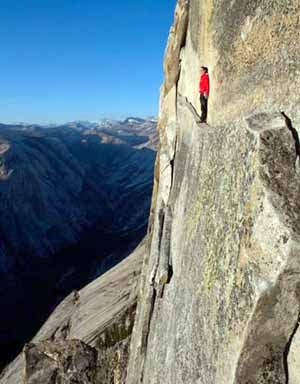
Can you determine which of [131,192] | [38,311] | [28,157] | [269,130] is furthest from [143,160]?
[269,130]

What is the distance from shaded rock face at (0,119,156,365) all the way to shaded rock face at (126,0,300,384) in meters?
36.6

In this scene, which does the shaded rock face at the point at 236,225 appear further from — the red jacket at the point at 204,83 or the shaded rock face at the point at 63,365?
the shaded rock face at the point at 63,365

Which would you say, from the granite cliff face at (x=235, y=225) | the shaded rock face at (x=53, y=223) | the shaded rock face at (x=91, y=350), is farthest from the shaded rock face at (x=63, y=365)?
the shaded rock face at (x=53, y=223)

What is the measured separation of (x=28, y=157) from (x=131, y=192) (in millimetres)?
27519

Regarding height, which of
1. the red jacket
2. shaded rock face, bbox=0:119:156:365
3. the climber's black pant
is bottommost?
shaded rock face, bbox=0:119:156:365

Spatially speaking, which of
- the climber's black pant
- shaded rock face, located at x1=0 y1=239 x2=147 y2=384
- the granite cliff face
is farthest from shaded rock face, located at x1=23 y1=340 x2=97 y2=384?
the climber's black pant

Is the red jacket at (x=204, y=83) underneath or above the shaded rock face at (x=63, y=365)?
above

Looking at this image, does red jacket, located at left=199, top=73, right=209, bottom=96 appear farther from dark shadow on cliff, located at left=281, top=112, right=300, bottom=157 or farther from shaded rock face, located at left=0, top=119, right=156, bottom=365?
shaded rock face, located at left=0, top=119, right=156, bottom=365

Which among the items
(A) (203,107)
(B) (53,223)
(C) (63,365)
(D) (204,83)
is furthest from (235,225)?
(B) (53,223)

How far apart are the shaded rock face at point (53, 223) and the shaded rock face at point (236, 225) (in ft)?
120

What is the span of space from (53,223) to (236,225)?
281 ft

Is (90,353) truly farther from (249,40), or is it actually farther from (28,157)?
(28,157)

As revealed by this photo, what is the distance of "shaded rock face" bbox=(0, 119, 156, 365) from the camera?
6438 cm

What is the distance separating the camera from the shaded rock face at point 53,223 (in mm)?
64375
